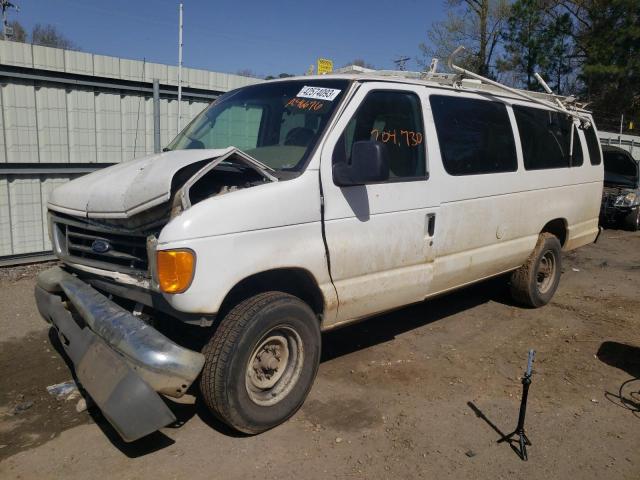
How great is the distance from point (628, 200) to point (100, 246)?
1211 cm

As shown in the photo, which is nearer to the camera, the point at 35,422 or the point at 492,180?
the point at 35,422

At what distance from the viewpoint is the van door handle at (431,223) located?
4.27 metres

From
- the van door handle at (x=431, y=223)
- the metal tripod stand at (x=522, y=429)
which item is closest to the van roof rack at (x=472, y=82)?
the van door handle at (x=431, y=223)

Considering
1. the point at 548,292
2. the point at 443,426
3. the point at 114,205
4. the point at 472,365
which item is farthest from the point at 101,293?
the point at 548,292

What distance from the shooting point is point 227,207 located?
307 centimetres

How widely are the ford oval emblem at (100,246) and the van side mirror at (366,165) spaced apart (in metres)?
1.57

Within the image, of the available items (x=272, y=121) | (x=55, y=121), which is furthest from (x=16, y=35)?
(x=272, y=121)

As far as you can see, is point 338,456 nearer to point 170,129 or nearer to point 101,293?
point 101,293

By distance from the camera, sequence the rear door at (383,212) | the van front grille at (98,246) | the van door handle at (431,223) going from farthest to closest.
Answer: the van door handle at (431,223), the rear door at (383,212), the van front grille at (98,246)

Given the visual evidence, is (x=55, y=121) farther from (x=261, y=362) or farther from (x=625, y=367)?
(x=625, y=367)

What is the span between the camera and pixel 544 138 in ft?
18.8

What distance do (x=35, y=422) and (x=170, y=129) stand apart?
5.44 m

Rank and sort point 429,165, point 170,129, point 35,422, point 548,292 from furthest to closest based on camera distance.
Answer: point 170,129, point 548,292, point 429,165, point 35,422

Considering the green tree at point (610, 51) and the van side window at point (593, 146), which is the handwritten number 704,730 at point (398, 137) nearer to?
the van side window at point (593, 146)
